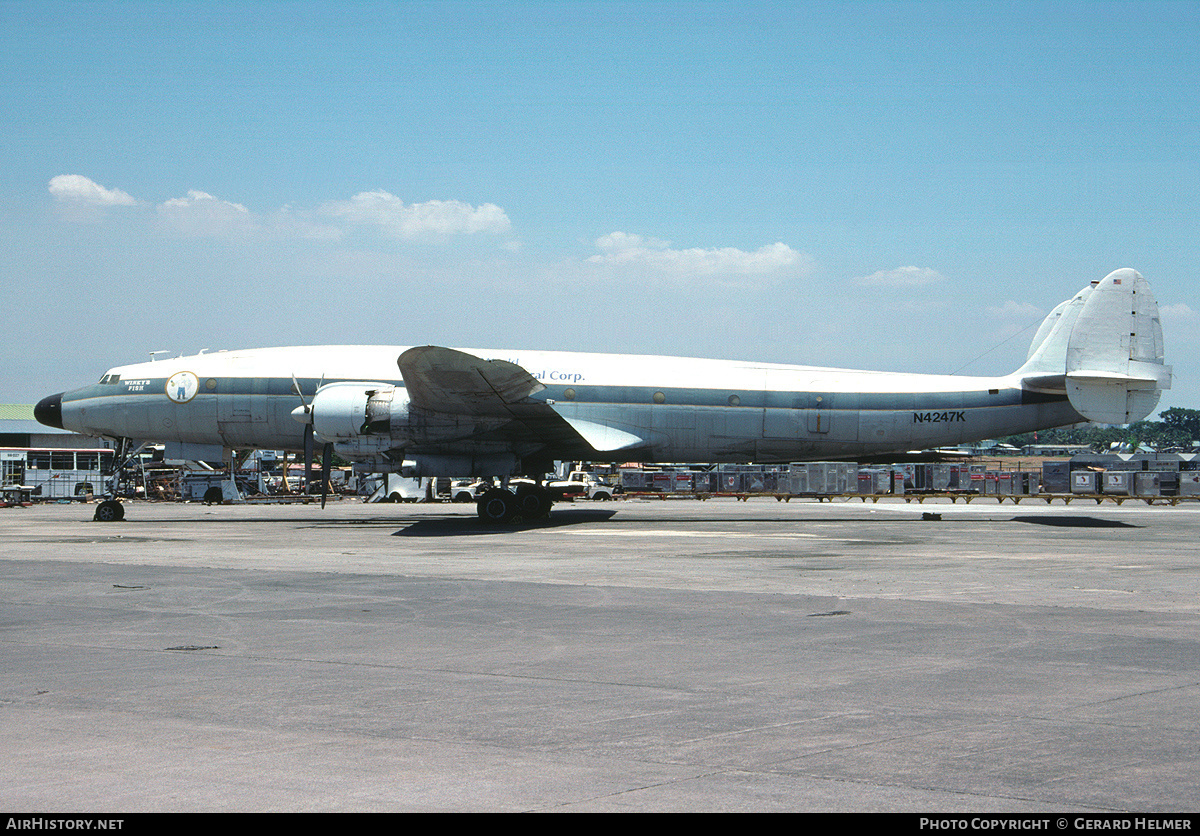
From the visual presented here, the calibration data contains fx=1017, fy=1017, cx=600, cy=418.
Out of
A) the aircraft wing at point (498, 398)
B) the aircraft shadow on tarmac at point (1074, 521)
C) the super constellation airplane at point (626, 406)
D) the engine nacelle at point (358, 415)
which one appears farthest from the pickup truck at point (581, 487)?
the engine nacelle at point (358, 415)

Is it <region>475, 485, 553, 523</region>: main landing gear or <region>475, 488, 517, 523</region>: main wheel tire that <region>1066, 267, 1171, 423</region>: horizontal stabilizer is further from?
<region>475, 488, 517, 523</region>: main wheel tire

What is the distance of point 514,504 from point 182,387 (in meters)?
11.1

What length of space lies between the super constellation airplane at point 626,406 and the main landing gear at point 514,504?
4 centimetres

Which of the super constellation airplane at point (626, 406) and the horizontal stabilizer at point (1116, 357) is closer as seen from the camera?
the super constellation airplane at point (626, 406)

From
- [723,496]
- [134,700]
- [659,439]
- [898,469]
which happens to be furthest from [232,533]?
[898,469]

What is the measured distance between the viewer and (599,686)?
309 inches

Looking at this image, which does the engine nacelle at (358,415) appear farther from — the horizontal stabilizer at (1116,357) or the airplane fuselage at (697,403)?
the horizontal stabilizer at (1116,357)

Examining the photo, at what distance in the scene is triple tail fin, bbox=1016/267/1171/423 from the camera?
1126 inches

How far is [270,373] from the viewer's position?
3066cm

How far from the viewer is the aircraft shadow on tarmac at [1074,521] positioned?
93.7 ft

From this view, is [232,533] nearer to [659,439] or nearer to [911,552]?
[659,439]

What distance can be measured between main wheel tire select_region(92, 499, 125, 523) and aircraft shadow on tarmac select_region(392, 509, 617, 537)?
934 centimetres

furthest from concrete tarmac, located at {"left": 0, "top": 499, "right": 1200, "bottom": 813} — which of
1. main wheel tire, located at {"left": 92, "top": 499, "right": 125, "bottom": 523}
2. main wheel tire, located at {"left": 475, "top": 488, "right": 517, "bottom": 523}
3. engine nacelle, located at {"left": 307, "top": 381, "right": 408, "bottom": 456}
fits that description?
main wheel tire, located at {"left": 92, "top": 499, "right": 125, "bottom": 523}

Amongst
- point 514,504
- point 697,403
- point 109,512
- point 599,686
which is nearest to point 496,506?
point 514,504
